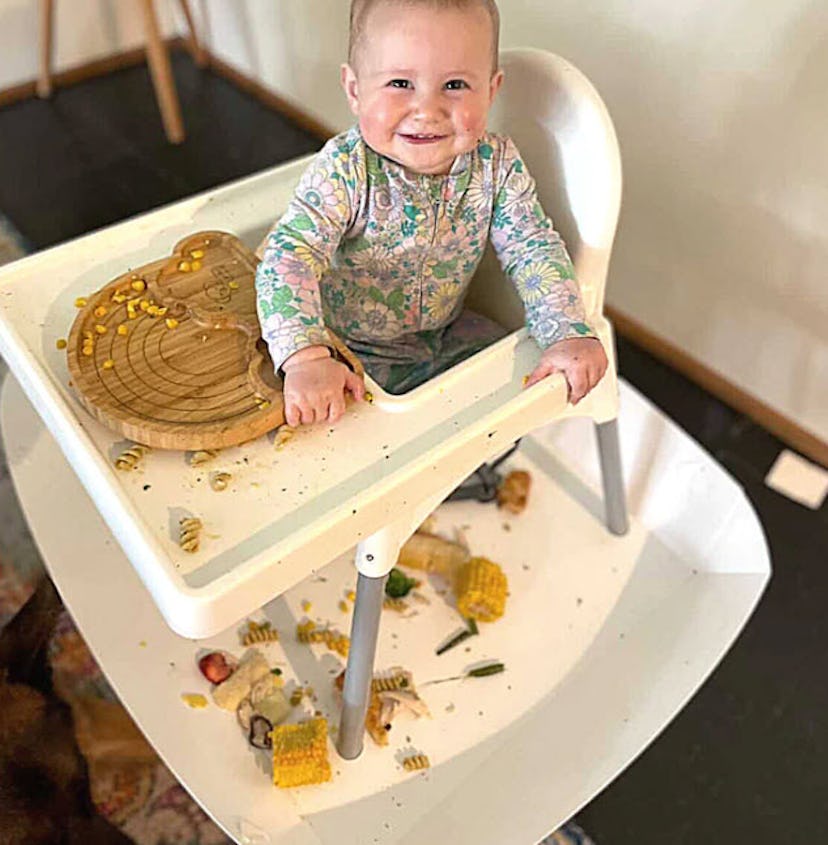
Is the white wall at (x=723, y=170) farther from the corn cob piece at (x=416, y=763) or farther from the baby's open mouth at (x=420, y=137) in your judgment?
the corn cob piece at (x=416, y=763)

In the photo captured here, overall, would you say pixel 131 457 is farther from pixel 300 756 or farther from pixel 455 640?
pixel 455 640

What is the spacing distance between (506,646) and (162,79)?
4.20 ft

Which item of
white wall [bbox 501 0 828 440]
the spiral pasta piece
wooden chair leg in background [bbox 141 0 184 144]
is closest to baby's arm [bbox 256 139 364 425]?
the spiral pasta piece

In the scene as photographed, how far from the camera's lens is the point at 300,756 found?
37.2 inches

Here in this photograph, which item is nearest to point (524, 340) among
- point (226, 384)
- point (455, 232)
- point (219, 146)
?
point (455, 232)

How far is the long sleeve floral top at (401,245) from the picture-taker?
0.83m

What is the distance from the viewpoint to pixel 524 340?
0.85 metres

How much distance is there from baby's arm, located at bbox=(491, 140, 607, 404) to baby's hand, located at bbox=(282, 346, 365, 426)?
154 millimetres

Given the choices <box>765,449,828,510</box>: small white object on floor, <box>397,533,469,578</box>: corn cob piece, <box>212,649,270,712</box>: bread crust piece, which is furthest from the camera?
<box>765,449,828,510</box>: small white object on floor

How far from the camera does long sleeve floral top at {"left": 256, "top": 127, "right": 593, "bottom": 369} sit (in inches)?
32.6

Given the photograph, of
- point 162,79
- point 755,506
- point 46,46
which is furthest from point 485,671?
point 46,46

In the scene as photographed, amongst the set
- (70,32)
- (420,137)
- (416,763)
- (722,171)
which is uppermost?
(420,137)

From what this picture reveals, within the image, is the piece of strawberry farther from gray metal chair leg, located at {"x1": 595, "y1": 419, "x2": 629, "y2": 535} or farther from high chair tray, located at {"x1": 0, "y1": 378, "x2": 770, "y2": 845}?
gray metal chair leg, located at {"x1": 595, "y1": 419, "x2": 629, "y2": 535}

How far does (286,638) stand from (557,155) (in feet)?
1.86
